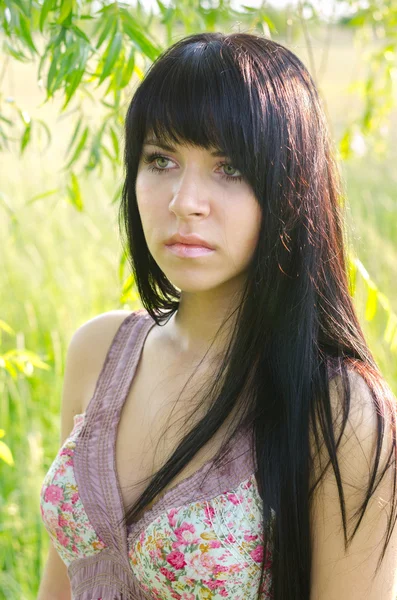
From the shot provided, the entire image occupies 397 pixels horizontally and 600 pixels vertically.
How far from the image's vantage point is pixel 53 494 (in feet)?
4.56

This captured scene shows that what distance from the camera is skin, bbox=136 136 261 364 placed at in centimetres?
121

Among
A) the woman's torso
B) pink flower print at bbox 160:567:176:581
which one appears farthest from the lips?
pink flower print at bbox 160:567:176:581

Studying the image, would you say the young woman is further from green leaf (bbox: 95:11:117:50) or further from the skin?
green leaf (bbox: 95:11:117:50)

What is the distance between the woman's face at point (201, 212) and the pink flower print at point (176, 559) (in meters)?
0.40

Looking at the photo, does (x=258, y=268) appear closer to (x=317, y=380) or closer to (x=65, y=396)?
(x=317, y=380)

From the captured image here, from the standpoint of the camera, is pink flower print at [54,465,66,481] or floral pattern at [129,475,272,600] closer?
floral pattern at [129,475,272,600]

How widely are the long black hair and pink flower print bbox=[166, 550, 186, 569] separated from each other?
103 mm

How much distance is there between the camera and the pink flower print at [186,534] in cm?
121

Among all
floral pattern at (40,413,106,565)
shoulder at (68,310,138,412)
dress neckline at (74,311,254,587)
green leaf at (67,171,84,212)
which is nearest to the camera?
dress neckline at (74,311,254,587)

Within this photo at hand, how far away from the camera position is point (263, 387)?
1305 mm

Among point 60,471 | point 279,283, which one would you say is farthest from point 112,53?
point 60,471

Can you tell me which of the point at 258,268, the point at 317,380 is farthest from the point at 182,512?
the point at 258,268

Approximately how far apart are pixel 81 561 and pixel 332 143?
0.84 meters

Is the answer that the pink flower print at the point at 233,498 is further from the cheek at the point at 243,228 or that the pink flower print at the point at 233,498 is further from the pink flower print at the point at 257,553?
the cheek at the point at 243,228
